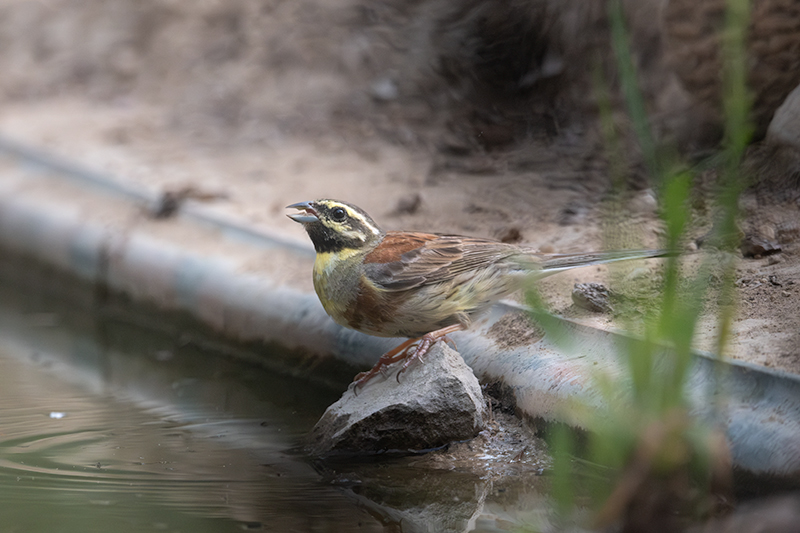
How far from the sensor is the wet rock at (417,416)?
141 inches

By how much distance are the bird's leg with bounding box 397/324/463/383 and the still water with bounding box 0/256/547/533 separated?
46 cm

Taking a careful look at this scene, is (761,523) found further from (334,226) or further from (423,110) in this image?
(423,110)

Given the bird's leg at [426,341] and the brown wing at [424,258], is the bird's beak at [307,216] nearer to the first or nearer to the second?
the brown wing at [424,258]

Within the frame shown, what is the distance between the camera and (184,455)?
12.0 feet

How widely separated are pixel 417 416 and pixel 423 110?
432cm

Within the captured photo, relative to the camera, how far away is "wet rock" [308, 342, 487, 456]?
3572 millimetres

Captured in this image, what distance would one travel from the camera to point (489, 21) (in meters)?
7.30

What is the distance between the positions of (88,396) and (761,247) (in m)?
3.44

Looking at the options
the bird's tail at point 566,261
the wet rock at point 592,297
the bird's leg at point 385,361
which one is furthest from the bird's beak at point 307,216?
the wet rock at point 592,297

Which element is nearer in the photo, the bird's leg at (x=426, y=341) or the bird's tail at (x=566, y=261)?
the bird's leg at (x=426, y=341)

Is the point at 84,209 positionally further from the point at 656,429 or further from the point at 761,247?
the point at 656,429

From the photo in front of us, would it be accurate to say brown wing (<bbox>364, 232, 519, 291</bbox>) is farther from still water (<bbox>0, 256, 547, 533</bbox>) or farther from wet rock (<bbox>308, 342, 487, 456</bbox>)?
still water (<bbox>0, 256, 547, 533</bbox>)

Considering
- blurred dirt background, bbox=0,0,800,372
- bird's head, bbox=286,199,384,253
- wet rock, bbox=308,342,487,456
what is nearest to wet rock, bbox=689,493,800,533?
blurred dirt background, bbox=0,0,800,372

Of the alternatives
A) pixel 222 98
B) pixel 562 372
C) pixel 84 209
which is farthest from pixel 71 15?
pixel 562 372
